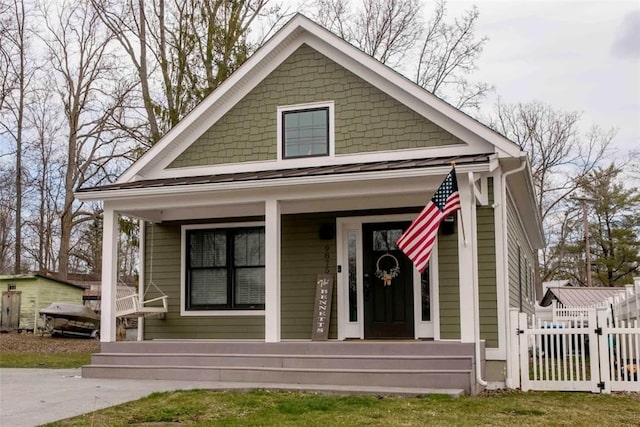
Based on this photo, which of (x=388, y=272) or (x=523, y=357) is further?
(x=388, y=272)

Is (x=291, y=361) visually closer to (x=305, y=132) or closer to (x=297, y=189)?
(x=297, y=189)

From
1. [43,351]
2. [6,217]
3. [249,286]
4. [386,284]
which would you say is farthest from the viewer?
[6,217]

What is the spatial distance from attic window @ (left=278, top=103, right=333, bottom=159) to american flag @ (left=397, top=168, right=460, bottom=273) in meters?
3.16

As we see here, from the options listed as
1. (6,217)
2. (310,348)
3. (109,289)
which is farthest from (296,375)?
(6,217)

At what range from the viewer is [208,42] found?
20297mm

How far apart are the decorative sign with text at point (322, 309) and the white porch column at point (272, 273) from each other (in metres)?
1.35

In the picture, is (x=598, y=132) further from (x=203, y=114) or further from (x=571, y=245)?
(x=203, y=114)

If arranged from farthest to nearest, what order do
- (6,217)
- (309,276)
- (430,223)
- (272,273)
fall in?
(6,217) → (309,276) → (272,273) → (430,223)

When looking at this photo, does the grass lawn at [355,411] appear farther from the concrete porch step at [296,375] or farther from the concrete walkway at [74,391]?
the concrete porch step at [296,375]

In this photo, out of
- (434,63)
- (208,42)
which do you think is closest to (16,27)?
(208,42)

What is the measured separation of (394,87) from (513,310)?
13.6ft

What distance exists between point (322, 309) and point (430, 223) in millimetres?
3189

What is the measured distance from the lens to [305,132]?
1215cm

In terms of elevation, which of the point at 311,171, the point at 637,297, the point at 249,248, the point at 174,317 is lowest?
the point at 174,317
